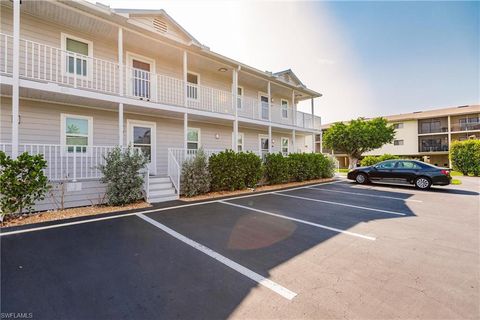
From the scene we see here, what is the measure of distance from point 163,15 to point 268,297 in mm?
11130

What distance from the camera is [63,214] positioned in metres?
5.92

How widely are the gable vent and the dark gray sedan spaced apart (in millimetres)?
13058

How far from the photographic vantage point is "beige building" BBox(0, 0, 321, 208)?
6770 millimetres

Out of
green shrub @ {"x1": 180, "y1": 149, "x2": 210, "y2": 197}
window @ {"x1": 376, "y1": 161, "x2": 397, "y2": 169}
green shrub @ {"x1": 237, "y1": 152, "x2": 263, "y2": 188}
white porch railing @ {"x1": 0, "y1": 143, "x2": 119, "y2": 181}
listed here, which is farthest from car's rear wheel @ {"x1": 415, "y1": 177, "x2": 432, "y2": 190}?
white porch railing @ {"x1": 0, "y1": 143, "x2": 119, "y2": 181}

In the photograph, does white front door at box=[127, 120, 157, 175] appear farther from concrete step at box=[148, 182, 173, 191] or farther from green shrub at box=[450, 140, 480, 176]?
green shrub at box=[450, 140, 480, 176]

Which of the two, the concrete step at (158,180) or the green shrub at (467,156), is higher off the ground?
the green shrub at (467,156)

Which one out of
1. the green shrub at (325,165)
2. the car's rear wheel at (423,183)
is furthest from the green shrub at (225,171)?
the car's rear wheel at (423,183)

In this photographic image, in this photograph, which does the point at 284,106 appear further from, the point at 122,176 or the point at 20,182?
the point at 20,182

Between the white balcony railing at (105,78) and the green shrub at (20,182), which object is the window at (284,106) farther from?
the green shrub at (20,182)

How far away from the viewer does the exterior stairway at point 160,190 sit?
25.4ft

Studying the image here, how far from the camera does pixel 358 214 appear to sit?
606 cm

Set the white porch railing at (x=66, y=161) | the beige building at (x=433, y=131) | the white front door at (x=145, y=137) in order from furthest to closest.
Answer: the beige building at (x=433, y=131)
the white front door at (x=145, y=137)
the white porch railing at (x=66, y=161)

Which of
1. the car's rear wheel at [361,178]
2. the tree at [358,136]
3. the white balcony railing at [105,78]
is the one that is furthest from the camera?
the tree at [358,136]

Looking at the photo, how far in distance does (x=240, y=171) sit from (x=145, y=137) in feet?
15.7
